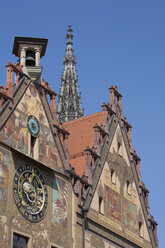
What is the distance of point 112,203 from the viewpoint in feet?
97.2

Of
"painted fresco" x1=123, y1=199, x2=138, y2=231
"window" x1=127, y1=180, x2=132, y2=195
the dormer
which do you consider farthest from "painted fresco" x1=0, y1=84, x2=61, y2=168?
"window" x1=127, y1=180, x2=132, y2=195

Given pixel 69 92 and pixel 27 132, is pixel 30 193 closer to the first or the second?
pixel 27 132

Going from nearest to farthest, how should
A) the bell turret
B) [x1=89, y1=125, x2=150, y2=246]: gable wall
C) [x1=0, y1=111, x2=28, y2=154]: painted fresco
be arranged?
1. [x1=0, y1=111, x2=28, y2=154]: painted fresco
2. the bell turret
3. [x1=89, y1=125, x2=150, y2=246]: gable wall

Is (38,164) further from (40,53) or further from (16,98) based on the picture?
(40,53)

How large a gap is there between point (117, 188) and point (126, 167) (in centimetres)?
212

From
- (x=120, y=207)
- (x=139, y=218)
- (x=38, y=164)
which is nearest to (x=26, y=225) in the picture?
(x=38, y=164)

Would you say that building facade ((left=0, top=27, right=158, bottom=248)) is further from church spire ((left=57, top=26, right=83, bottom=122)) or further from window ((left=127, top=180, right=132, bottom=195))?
church spire ((left=57, top=26, right=83, bottom=122))

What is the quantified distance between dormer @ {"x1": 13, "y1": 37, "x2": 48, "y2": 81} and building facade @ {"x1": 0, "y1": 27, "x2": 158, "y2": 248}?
0.15ft

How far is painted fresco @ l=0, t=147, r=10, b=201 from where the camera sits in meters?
22.8

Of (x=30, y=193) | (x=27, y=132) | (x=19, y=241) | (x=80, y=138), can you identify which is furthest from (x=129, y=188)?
(x=19, y=241)

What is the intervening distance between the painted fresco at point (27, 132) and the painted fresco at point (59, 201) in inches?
31.6

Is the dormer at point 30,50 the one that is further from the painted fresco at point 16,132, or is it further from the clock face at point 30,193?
the clock face at point 30,193

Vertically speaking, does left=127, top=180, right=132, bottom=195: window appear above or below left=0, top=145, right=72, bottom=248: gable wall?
above

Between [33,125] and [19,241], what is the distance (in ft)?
16.7
